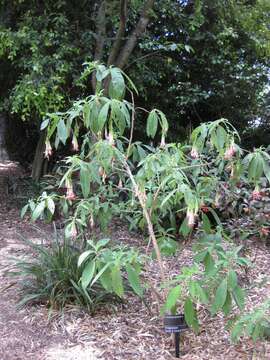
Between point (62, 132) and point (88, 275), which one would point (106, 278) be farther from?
point (62, 132)

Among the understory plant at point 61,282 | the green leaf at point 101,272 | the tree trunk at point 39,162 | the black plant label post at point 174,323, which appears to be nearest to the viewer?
the green leaf at point 101,272

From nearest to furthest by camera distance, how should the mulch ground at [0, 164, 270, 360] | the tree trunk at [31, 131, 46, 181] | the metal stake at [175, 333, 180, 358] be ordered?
the metal stake at [175, 333, 180, 358], the mulch ground at [0, 164, 270, 360], the tree trunk at [31, 131, 46, 181]

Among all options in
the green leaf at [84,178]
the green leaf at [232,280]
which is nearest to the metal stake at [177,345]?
the green leaf at [232,280]

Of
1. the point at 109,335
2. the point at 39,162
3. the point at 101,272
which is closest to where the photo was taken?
the point at 101,272

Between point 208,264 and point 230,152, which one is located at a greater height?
point 230,152

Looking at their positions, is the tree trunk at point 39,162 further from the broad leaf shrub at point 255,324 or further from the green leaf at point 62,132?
the broad leaf shrub at point 255,324

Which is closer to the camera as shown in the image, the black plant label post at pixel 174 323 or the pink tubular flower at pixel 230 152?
the pink tubular flower at pixel 230 152

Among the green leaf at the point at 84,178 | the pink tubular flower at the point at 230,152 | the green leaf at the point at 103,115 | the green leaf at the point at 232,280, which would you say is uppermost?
the green leaf at the point at 103,115

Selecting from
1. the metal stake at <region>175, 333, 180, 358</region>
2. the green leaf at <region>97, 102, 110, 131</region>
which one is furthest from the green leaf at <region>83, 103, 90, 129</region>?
the metal stake at <region>175, 333, 180, 358</region>

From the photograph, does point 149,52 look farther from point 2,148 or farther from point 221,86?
point 2,148

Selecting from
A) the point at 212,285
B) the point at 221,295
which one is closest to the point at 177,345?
the point at 212,285

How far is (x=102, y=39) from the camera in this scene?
5.77 metres

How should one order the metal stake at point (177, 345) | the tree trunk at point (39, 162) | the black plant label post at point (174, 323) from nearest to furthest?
the black plant label post at point (174, 323) → the metal stake at point (177, 345) → the tree trunk at point (39, 162)

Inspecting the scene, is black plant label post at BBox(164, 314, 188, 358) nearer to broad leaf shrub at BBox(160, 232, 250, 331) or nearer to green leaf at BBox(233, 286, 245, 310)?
broad leaf shrub at BBox(160, 232, 250, 331)
